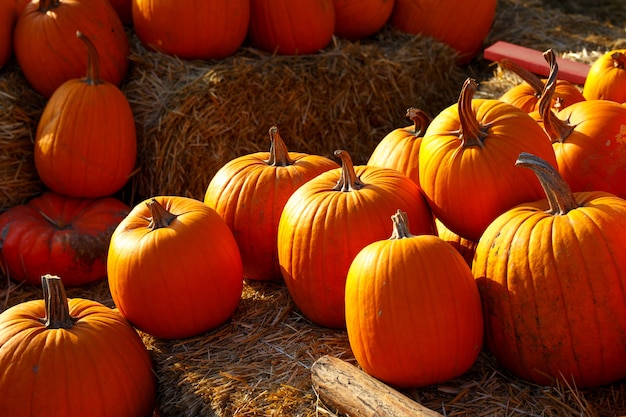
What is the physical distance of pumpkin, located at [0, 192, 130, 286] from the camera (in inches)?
159

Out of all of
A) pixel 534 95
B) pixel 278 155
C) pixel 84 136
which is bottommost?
pixel 84 136

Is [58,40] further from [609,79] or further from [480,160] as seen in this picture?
[609,79]

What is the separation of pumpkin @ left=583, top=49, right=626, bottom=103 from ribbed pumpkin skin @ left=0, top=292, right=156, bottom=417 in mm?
2434

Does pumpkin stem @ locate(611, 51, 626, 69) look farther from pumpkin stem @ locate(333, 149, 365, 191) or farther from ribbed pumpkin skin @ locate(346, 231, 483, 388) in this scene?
ribbed pumpkin skin @ locate(346, 231, 483, 388)

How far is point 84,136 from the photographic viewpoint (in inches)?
161

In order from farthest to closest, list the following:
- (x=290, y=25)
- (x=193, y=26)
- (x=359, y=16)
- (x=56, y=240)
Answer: (x=359, y=16)
(x=290, y=25)
(x=193, y=26)
(x=56, y=240)

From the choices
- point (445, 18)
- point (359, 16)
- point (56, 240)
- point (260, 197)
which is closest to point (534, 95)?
point (260, 197)

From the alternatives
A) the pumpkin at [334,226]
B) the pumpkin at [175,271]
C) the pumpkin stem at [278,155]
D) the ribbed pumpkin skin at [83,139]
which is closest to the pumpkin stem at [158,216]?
the pumpkin at [175,271]

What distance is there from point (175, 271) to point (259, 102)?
2.14 meters

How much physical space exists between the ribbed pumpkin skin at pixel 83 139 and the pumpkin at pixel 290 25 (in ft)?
3.37

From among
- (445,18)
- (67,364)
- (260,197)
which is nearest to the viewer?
(67,364)

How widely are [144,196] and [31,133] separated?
0.74m

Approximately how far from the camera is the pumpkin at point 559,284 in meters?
2.24

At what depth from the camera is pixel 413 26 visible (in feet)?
18.3
